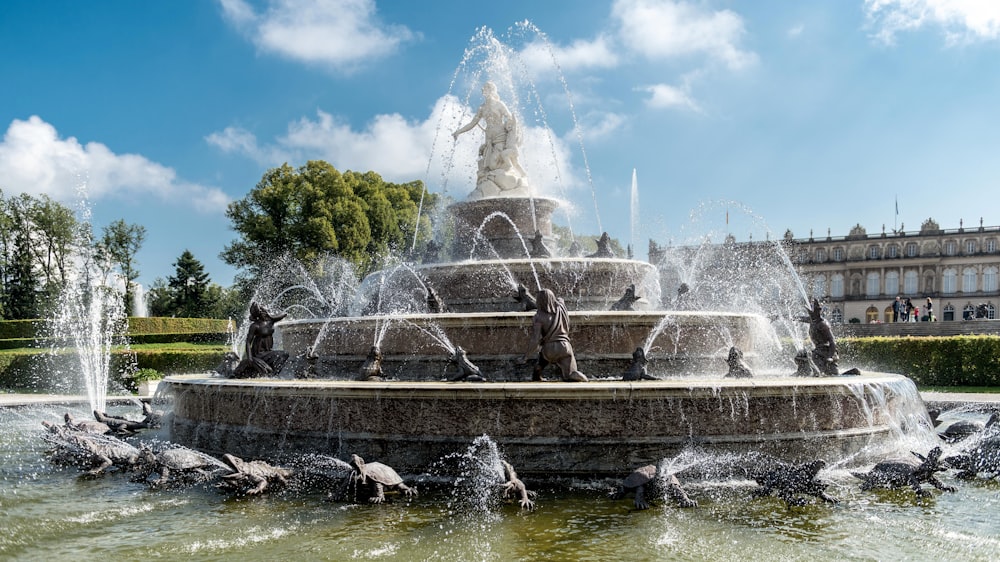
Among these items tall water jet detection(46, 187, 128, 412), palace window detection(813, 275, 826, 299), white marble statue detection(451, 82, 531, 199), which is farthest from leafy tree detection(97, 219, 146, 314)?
palace window detection(813, 275, 826, 299)

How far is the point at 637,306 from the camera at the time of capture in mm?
14828

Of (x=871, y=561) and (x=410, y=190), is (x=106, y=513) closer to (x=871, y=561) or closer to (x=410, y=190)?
(x=871, y=561)

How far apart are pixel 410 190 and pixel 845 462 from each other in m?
45.9

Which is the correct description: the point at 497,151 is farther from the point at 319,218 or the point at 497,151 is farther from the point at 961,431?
the point at 319,218

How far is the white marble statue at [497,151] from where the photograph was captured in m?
19.3

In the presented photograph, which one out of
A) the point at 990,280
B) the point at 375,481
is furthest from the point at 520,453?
the point at 990,280

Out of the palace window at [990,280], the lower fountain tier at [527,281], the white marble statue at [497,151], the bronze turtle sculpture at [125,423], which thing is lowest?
the bronze turtle sculpture at [125,423]

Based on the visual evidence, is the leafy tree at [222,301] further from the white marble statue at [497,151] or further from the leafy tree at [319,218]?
the white marble statue at [497,151]

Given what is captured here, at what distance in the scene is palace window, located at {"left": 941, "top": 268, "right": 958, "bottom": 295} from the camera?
97750mm

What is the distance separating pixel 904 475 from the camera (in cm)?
849

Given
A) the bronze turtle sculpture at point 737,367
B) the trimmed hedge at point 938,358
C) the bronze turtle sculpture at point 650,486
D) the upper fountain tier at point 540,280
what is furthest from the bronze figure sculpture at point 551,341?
the trimmed hedge at point 938,358

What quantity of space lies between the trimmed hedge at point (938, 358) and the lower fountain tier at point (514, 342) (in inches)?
681

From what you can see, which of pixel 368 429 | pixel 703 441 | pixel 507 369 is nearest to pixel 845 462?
pixel 703 441

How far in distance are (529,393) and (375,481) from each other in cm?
195
